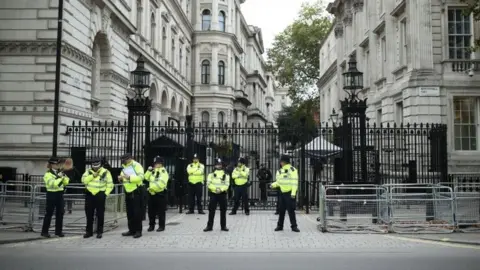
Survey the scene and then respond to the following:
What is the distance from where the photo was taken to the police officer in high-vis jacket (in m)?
10.4

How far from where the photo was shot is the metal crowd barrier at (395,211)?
36.9 ft

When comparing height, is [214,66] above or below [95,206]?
above

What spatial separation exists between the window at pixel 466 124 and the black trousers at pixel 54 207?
1819 cm

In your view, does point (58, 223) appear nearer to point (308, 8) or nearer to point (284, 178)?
point (284, 178)

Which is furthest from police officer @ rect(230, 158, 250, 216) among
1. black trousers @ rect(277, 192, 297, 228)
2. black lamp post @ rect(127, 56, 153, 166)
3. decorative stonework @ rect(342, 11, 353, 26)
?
decorative stonework @ rect(342, 11, 353, 26)

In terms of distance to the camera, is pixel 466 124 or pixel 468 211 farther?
pixel 466 124

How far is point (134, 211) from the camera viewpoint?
10.7m

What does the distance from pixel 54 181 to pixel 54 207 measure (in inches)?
24.4

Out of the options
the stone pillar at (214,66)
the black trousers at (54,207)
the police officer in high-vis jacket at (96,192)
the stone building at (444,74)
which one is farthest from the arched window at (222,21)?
the black trousers at (54,207)

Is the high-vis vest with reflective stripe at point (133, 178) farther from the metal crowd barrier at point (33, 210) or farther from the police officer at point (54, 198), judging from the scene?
the police officer at point (54, 198)

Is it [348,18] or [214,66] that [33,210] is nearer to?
[348,18]

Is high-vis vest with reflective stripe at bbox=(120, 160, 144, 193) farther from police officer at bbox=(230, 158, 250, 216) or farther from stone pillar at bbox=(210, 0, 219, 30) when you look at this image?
stone pillar at bbox=(210, 0, 219, 30)

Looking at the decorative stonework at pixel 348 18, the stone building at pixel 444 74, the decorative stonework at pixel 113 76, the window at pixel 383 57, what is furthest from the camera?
the decorative stonework at pixel 348 18

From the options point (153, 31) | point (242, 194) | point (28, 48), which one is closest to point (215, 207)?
point (242, 194)
